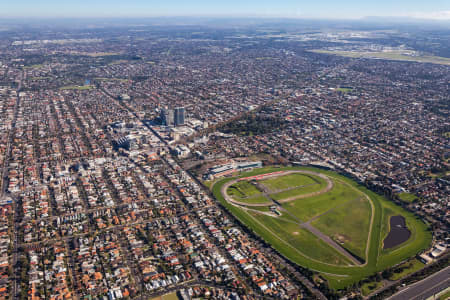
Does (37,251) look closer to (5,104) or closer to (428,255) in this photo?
(428,255)

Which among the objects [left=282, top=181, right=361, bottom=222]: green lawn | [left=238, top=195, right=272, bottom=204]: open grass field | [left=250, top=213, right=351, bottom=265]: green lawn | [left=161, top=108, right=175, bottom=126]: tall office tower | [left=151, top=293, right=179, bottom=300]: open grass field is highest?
[left=161, top=108, right=175, bottom=126]: tall office tower

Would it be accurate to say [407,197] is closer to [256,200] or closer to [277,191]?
[277,191]

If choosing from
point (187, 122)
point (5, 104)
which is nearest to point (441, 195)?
point (187, 122)

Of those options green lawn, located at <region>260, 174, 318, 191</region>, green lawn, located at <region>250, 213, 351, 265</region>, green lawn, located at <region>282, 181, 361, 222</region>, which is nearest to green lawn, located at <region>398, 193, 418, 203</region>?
green lawn, located at <region>282, 181, 361, 222</region>

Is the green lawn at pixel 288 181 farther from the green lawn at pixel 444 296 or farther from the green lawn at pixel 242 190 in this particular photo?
the green lawn at pixel 444 296

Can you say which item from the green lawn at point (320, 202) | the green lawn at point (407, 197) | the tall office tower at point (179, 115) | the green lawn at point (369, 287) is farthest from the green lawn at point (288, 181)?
the tall office tower at point (179, 115)

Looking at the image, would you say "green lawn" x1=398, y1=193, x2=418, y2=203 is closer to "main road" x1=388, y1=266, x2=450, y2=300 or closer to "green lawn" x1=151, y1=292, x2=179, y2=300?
"main road" x1=388, y1=266, x2=450, y2=300
